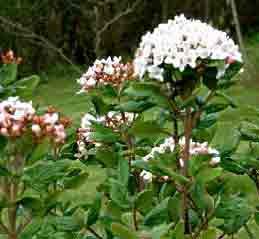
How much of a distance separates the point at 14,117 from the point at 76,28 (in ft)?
34.3

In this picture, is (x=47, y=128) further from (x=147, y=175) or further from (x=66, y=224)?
(x=147, y=175)

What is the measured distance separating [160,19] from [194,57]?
10792 millimetres

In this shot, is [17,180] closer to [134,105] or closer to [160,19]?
[134,105]

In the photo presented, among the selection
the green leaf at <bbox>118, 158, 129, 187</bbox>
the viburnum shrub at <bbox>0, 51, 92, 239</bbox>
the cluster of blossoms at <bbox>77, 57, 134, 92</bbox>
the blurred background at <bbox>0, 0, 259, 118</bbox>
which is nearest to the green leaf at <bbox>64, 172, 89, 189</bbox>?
the viburnum shrub at <bbox>0, 51, 92, 239</bbox>

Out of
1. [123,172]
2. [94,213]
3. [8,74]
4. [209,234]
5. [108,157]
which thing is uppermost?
[8,74]

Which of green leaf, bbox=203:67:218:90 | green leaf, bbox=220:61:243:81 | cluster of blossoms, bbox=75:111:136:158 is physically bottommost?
green leaf, bbox=203:67:218:90

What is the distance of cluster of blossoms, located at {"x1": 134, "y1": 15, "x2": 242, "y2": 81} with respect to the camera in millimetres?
1794

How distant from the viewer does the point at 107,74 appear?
2.46 meters

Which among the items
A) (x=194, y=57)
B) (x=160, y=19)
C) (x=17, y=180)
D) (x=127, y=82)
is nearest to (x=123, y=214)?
Answer: (x=17, y=180)

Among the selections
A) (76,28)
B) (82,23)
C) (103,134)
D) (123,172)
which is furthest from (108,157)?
(76,28)

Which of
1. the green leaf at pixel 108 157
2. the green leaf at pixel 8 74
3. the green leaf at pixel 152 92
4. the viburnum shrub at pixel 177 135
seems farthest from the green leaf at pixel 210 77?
the green leaf at pixel 8 74

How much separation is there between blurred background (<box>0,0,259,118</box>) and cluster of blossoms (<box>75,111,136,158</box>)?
25.9 ft

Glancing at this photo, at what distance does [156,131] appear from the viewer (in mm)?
1979

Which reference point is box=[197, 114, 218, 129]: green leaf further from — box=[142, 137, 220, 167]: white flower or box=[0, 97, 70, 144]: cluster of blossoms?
box=[0, 97, 70, 144]: cluster of blossoms
